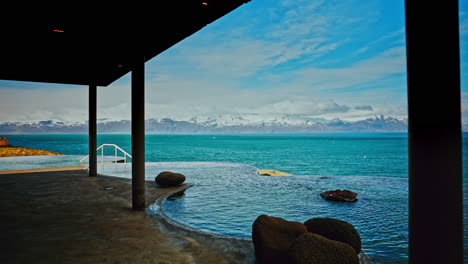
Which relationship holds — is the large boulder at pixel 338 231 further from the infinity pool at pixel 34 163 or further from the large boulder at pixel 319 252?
the infinity pool at pixel 34 163

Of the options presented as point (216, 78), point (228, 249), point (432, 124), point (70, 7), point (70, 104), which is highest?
point (216, 78)

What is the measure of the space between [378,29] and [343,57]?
17822 mm

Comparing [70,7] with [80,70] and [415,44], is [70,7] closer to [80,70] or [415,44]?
[415,44]

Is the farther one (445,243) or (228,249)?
(228,249)

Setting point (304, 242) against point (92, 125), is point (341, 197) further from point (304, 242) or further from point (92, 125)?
point (92, 125)

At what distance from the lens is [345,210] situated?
8.02 metres

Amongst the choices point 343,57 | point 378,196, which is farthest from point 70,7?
point 343,57

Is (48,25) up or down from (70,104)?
down

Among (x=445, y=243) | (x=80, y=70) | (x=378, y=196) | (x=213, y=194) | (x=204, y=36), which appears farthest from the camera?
(x=204, y=36)

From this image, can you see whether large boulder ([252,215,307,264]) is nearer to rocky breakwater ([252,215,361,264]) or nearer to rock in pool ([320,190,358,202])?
rocky breakwater ([252,215,361,264])

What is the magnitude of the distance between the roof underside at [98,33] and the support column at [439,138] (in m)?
2.20

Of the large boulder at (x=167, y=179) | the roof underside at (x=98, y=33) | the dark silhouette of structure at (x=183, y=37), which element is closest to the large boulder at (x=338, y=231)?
the dark silhouette of structure at (x=183, y=37)

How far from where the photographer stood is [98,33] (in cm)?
475

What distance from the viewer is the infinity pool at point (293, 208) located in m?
5.59
